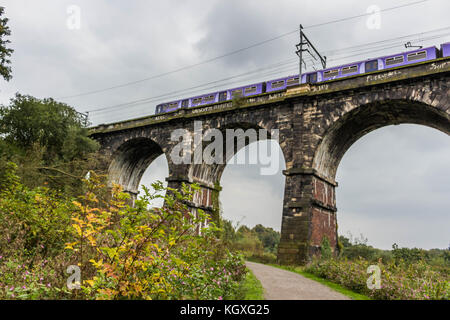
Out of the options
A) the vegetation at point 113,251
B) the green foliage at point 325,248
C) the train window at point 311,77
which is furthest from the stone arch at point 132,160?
the vegetation at point 113,251

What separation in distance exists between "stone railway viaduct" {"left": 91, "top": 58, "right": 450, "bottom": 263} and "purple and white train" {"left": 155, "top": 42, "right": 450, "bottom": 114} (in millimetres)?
1239

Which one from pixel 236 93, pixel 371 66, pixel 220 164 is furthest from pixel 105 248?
pixel 220 164

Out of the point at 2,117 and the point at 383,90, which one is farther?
the point at 2,117

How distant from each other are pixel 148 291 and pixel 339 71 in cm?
1757

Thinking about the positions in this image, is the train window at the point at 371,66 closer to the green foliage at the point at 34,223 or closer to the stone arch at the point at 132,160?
the stone arch at the point at 132,160

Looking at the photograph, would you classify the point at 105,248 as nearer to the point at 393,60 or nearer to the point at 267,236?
the point at 393,60

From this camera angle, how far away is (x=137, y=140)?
25.5 metres

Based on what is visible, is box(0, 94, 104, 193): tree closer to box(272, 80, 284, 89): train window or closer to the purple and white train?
the purple and white train

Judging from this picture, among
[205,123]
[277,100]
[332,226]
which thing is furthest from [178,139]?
[332,226]

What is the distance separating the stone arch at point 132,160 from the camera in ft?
85.7

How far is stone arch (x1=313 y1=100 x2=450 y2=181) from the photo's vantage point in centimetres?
1586

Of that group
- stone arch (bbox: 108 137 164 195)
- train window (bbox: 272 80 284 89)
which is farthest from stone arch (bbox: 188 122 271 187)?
stone arch (bbox: 108 137 164 195)

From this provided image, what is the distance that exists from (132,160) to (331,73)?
17094mm

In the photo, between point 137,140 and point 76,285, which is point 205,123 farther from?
point 76,285
